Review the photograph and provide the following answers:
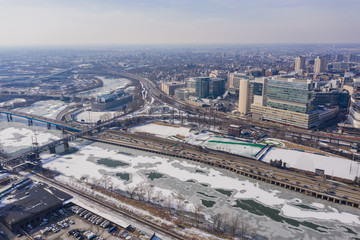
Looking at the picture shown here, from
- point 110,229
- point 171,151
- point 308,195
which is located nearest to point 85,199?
point 110,229

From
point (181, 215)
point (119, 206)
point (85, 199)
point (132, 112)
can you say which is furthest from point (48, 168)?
point (132, 112)

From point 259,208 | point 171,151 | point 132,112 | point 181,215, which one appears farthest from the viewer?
point 132,112

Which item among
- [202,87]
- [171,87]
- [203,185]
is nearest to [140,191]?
[203,185]

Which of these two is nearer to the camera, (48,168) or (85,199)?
(85,199)

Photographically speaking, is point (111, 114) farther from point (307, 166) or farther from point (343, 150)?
point (343, 150)

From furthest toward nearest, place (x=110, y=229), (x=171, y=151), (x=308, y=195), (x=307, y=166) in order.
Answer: (x=171, y=151)
(x=307, y=166)
(x=308, y=195)
(x=110, y=229)

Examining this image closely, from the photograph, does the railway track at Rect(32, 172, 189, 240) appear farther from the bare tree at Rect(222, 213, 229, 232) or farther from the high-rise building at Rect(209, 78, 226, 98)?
the high-rise building at Rect(209, 78, 226, 98)
